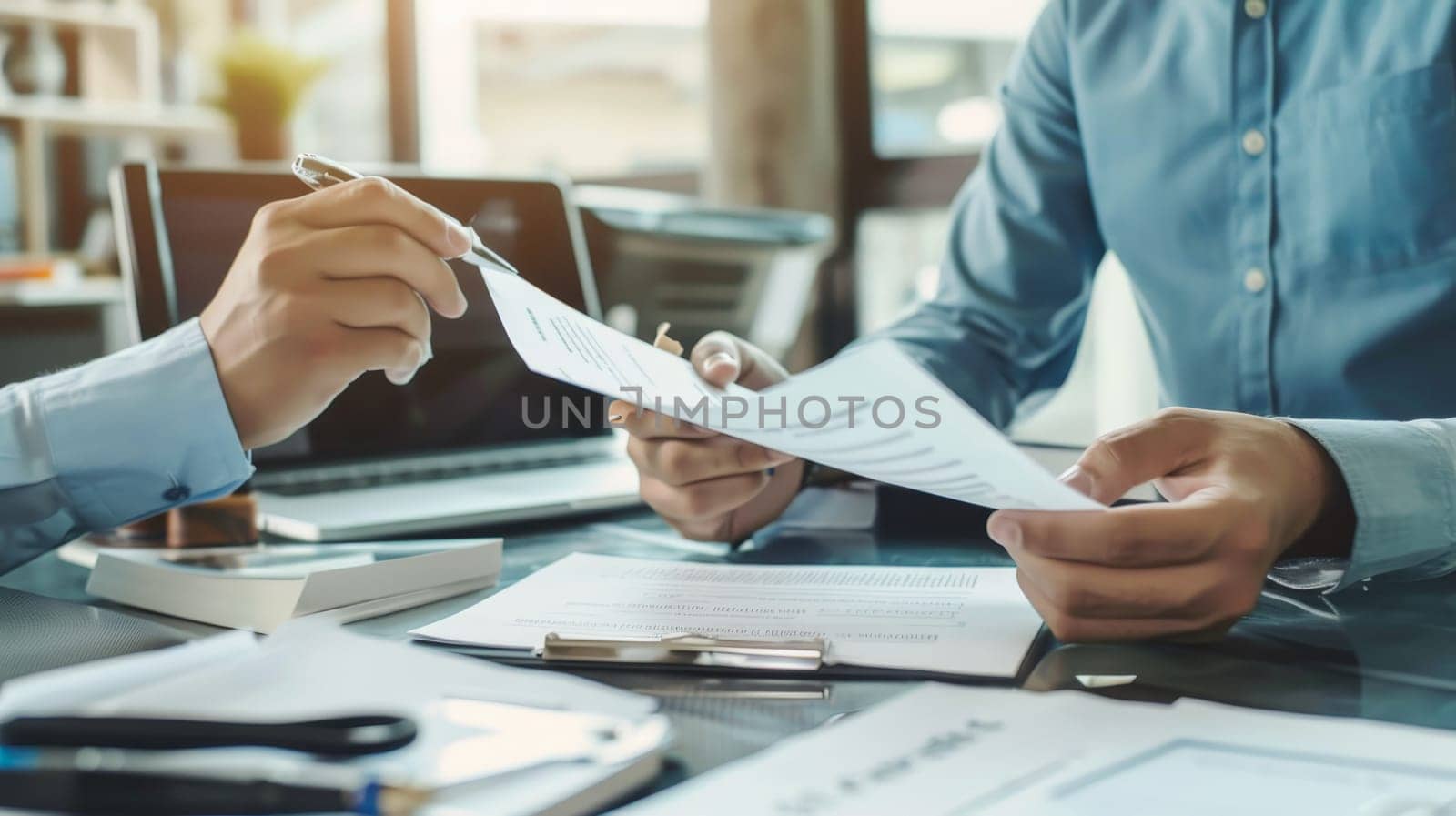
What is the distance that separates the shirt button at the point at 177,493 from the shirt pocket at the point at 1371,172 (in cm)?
87

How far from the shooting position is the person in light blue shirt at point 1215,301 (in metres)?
0.54

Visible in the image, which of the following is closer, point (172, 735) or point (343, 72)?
Answer: point (172, 735)

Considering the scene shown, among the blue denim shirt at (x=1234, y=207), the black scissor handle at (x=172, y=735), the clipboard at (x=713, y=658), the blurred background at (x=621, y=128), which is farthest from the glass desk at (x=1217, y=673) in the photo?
the blurred background at (x=621, y=128)

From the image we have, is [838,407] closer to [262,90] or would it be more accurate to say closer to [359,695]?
[359,695]

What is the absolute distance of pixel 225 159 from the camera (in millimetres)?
3682

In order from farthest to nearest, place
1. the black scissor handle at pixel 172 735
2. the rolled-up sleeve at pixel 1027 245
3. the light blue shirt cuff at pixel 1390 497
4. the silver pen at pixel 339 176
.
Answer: the rolled-up sleeve at pixel 1027 245 < the silver pen at pixel 339 176 < the light blue shirt cuff at pixel 1390 497 < the black scissor handle at pixel 172 735

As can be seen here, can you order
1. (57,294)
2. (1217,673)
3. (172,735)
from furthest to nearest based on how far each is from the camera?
(57,294)
(1217,673)
(172,735)

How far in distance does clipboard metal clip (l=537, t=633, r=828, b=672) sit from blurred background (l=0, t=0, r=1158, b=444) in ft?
3.58

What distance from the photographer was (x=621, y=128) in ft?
10.9

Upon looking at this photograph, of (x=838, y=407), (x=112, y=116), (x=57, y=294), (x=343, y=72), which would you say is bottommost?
(x=838, y=407)

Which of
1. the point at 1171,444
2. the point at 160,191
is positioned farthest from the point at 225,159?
the point at 1171,444

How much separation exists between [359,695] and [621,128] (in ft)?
9.96

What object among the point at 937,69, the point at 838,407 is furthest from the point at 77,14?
the point at 838,407

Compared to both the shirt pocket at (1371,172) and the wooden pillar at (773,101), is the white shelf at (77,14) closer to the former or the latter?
the wooden pillar at (773,101)
